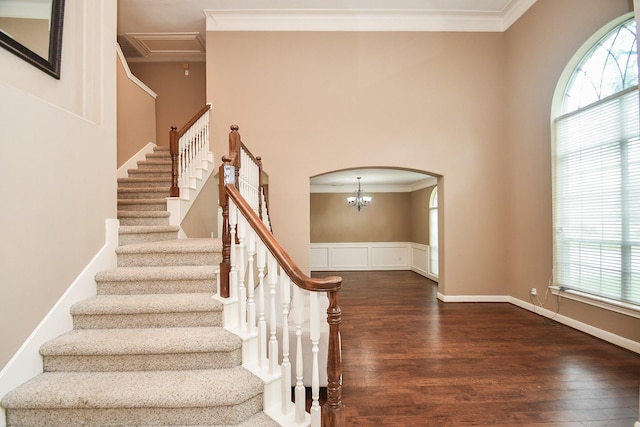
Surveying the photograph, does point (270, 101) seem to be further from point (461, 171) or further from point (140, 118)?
point (461, 171)

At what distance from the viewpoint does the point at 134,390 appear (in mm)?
1748

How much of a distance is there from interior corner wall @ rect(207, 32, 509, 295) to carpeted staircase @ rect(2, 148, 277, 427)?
8.68 feet

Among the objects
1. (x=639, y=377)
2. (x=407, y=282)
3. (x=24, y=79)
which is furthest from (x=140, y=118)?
(x=639, y=377)

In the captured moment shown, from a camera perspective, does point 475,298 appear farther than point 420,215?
No

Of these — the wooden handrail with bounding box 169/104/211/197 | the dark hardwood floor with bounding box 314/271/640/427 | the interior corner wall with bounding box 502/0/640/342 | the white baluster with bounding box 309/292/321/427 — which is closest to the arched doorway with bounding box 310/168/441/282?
the interior corner wall with bounding box 502/0/640/342

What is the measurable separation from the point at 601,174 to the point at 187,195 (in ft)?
16.2

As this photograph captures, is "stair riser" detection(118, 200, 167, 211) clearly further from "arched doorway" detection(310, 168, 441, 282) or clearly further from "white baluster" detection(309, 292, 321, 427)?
"arched doorway" detection(310, 168, 441, 282)

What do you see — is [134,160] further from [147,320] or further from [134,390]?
[134,390]

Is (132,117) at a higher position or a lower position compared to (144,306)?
higher

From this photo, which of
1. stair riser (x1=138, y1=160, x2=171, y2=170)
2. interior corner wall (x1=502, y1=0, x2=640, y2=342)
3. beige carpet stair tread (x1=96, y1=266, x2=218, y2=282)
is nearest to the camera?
beige carpet stair tread (x1=96, y1=266, x2=218, y2=282)

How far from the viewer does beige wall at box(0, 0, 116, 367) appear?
71.3 inches

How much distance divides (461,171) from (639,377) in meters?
3.28

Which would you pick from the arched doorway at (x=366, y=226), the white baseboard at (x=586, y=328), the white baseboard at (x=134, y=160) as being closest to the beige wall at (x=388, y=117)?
the white baseboard at (x=586, y=328)

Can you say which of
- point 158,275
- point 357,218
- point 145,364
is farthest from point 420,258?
point 145,364
